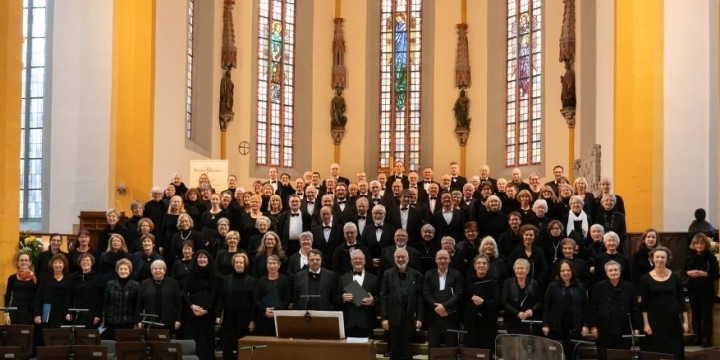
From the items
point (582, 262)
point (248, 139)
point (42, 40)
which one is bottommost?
point (582, 262)

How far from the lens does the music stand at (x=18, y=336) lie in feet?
36.9

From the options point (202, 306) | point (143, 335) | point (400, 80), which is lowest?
point (143, 335)

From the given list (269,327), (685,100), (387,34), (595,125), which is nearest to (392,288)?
(269,327)

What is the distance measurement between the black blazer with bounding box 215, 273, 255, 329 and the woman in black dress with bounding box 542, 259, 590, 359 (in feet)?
11.7

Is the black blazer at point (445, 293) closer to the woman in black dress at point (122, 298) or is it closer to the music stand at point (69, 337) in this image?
the woman in black dress at point (122, 298)

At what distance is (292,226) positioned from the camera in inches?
547

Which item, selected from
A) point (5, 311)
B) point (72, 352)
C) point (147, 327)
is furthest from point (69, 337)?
point (5, 311)

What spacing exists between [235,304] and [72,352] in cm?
245

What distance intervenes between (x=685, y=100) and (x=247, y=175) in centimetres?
1021

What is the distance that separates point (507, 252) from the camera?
1272 centimetres

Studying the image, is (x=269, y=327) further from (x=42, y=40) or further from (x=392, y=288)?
(x=42, y=40)

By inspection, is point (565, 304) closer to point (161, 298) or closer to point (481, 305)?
point (481, 305)

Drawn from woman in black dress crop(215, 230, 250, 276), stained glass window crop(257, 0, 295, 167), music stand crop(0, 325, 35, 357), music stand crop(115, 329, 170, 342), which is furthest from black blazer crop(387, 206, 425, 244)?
stained glass window crop(257, 0, 295, 167)

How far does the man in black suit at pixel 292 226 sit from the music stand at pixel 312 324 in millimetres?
3327
